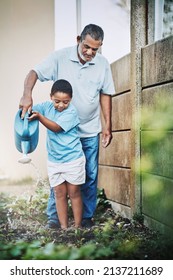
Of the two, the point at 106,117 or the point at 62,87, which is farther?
the point at 106,117

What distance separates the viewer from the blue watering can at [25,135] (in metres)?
3.29

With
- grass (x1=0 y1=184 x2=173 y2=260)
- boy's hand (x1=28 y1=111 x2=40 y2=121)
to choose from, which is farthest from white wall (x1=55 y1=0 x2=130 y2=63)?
grass (x1=0 y1=184 x2=173 y2=260)

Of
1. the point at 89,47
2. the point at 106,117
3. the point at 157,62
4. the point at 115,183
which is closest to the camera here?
the point at 157,62

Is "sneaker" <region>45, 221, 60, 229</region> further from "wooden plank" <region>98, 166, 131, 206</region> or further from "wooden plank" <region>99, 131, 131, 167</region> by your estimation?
"wooden plank" <region>99, 131, 131, 167</region>

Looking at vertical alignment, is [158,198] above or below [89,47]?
below

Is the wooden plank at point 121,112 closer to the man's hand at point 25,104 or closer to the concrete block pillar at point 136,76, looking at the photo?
the concrete block pillar at point 136,76

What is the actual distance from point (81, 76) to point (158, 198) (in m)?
0.85

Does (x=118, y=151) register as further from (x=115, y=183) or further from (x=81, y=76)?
(x=81, y=76)

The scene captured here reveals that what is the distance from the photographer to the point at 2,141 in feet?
11.1

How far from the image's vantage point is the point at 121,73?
138 inches

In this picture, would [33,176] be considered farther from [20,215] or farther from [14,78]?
[14,78]

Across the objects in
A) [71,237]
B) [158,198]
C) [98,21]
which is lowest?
[71,237]

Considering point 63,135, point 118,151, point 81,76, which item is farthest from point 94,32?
point 118,151

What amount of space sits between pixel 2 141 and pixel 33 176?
0.95ft
